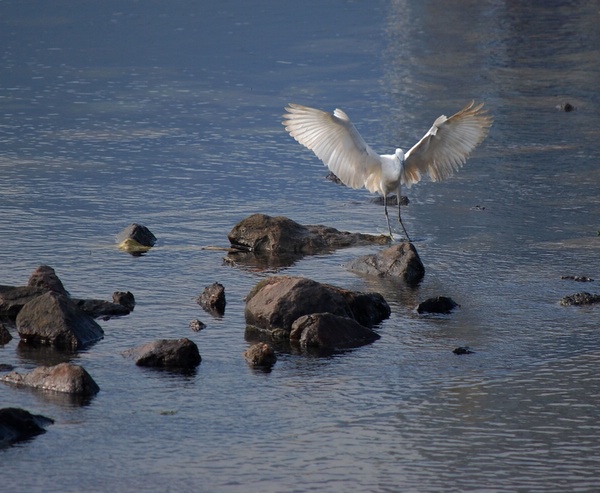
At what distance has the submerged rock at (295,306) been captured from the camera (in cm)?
1070

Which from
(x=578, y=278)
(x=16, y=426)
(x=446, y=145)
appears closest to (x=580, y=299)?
(x=578, y=278)

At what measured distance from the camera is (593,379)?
379 inches

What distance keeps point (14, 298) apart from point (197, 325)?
168 centimetres

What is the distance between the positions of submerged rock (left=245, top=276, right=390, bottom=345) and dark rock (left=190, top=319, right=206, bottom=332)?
16.0 inches

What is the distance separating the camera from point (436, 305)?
11359 mm

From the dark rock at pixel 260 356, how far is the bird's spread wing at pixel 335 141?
14.0ft

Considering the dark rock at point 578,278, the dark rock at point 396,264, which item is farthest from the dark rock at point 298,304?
the dark rock at point 578,278

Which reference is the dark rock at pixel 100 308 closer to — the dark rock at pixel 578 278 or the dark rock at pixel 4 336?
the dark rock at pixel 4 336

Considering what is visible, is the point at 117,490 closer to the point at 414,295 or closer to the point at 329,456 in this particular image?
the point at 329,456

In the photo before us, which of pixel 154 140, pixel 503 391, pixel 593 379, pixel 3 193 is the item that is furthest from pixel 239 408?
pixel 154 140

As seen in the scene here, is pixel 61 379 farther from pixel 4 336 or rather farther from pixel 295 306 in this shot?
pixel 295 306

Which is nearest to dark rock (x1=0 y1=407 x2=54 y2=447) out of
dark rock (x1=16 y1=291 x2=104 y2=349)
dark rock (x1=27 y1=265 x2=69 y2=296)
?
dark rock (x1=16 y1=291 x2=104 y2=349)

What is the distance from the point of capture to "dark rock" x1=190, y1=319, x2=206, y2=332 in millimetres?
10836

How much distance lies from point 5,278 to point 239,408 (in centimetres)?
424
